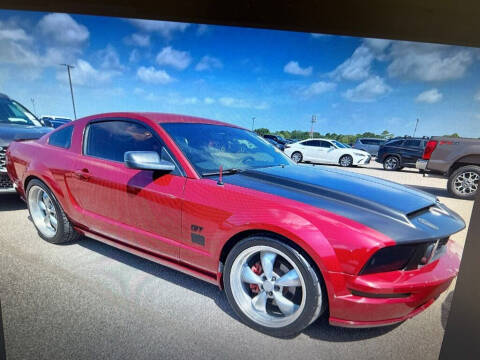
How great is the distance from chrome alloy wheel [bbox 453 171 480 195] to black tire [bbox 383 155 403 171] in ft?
16.7

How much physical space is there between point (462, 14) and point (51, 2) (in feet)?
5.35

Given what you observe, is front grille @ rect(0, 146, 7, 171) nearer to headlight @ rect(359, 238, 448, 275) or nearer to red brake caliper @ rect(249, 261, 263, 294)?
red brake caliper @ rect(249, 261, 263, 294)

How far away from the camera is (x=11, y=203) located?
13.8ft

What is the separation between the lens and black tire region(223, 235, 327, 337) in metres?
1.48

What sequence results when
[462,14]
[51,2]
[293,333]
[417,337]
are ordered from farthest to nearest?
1. [417,337]
2. [293,333]
3. [51,2]
4. [462,14]

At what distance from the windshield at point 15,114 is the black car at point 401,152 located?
11.6m

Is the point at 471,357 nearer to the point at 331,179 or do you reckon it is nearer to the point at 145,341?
the point at 331,179

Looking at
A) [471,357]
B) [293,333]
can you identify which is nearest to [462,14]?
[471,357]

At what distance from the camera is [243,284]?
1779 millimetres

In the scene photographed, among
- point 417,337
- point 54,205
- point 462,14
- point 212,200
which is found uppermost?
point 462,14

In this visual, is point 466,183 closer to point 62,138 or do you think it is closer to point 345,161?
point 345,161

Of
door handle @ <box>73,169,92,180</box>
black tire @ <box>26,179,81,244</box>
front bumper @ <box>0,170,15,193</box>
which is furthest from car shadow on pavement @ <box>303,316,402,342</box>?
front bumper @ <box>0,170,15,193</box>

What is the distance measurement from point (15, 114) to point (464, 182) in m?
9.23

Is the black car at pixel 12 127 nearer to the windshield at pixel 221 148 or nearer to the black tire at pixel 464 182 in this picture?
the windshield at pixel 221 148
